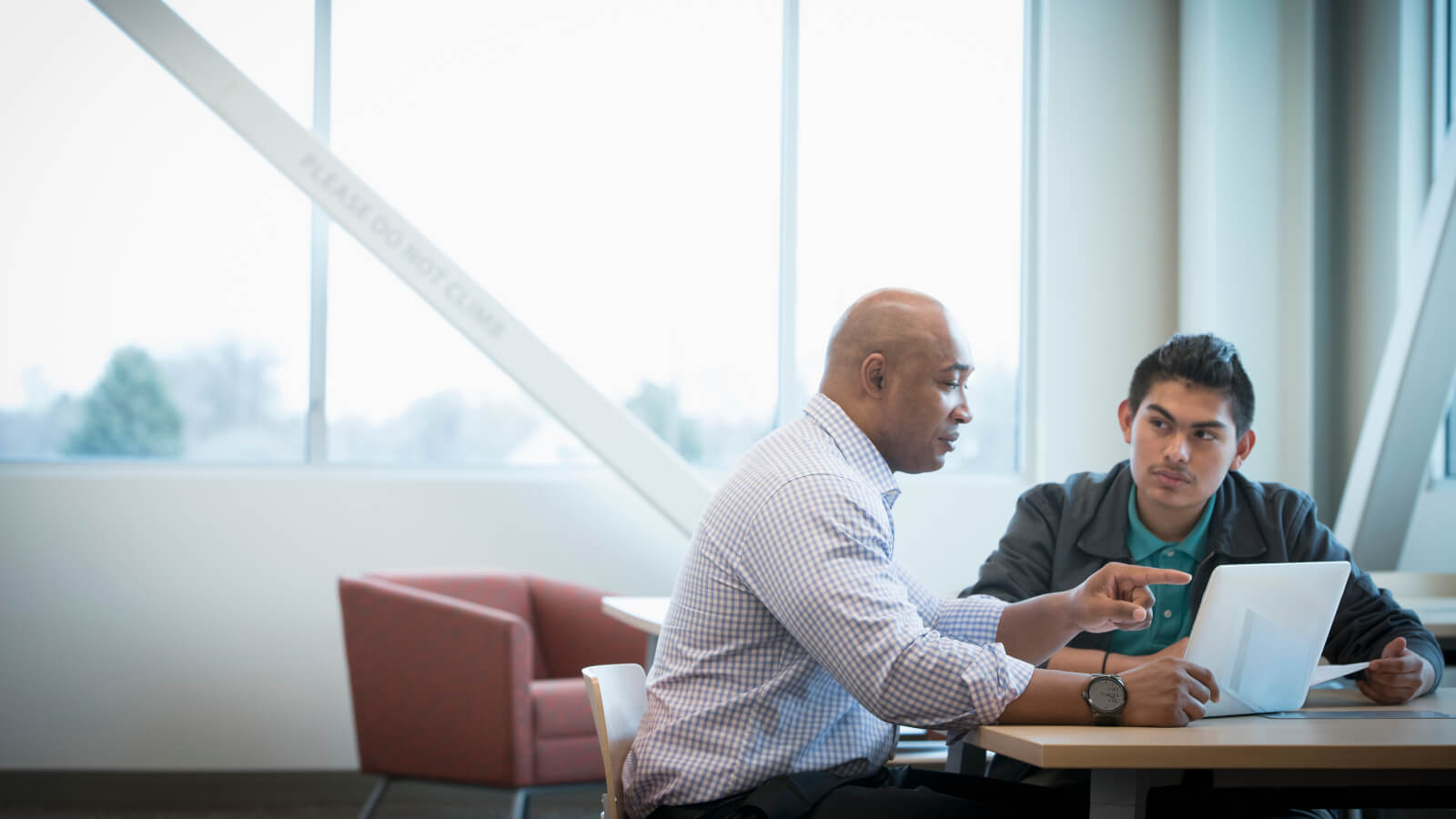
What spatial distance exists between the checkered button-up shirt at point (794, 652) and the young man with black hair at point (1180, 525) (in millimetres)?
535

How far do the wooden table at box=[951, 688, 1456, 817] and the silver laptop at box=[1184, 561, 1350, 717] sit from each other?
99 millimetres

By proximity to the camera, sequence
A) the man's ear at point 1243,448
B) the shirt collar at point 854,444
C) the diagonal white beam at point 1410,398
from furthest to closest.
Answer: the diagonal white beam at point 1410,398 < the man's ear at point 1243,448 < the shirt collar at point 854,444

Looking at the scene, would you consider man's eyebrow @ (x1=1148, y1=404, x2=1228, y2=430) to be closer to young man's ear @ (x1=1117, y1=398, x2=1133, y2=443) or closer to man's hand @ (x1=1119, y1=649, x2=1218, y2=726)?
young man's ear @ (x1=1117, y1=398, x2=1133, y2=443)

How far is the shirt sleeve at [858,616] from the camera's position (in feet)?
4.60

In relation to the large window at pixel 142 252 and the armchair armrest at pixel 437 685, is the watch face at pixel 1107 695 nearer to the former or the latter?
the armchair armrest at pixel 437 685

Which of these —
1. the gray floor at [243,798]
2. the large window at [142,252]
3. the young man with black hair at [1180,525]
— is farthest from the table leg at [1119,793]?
the large window at [142,252]

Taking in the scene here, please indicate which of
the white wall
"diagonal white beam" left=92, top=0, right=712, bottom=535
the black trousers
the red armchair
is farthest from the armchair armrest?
the white wall

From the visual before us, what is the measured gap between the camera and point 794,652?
1551 millimetres

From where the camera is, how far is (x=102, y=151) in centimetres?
420

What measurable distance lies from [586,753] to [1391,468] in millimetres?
2608

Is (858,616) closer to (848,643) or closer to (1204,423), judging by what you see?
(848,643)

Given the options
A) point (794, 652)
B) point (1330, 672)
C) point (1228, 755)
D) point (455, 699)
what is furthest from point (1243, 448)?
point (455, 699)

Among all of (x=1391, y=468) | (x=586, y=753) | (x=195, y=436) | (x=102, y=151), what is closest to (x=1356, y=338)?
(x=1391, y=468)

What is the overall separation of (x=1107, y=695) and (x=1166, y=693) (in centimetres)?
7
